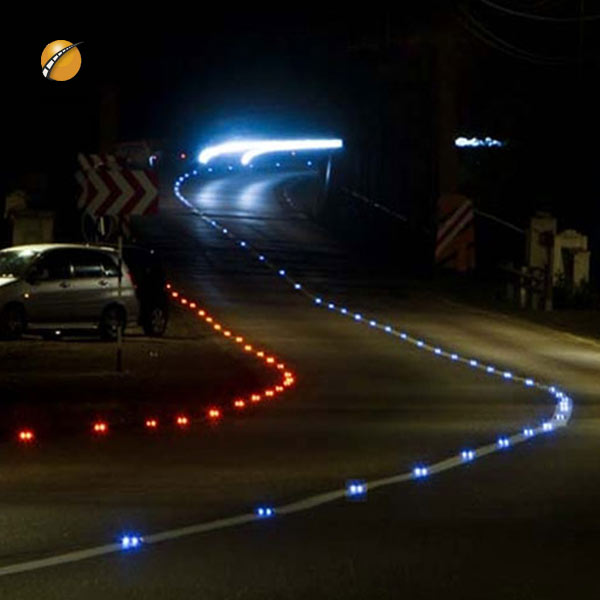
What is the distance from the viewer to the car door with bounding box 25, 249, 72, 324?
26422mm

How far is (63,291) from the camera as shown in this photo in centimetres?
2684

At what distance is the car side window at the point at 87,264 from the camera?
2722 centimetres

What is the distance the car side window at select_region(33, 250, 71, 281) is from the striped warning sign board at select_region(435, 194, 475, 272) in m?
18.2

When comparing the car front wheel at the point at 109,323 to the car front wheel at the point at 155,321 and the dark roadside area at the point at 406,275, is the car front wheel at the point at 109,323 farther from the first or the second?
the dark roadside area at the point at 406,275

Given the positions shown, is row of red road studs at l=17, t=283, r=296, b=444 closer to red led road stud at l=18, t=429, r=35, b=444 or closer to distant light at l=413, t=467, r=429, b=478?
red led road stud at l=18, t=429, r=35, b=444

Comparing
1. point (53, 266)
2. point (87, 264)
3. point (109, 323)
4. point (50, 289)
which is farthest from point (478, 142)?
point (50, 289)

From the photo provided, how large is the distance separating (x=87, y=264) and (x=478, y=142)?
33278 millimetres

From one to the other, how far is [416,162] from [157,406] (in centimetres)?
3990

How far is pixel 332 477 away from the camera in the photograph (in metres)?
13.0

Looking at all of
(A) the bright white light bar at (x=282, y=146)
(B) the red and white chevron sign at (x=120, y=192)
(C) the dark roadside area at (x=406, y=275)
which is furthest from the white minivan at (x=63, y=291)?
(A) the bright white light bar at (x=282, y=146)

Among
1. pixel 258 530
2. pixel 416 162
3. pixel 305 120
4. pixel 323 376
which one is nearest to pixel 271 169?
pixel 305 120

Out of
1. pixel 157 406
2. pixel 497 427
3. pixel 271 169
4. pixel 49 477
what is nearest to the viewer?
pixel 49 477

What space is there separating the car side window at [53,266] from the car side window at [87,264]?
0.13 meters

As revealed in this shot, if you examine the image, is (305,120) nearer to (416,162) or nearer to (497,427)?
(416,162)
